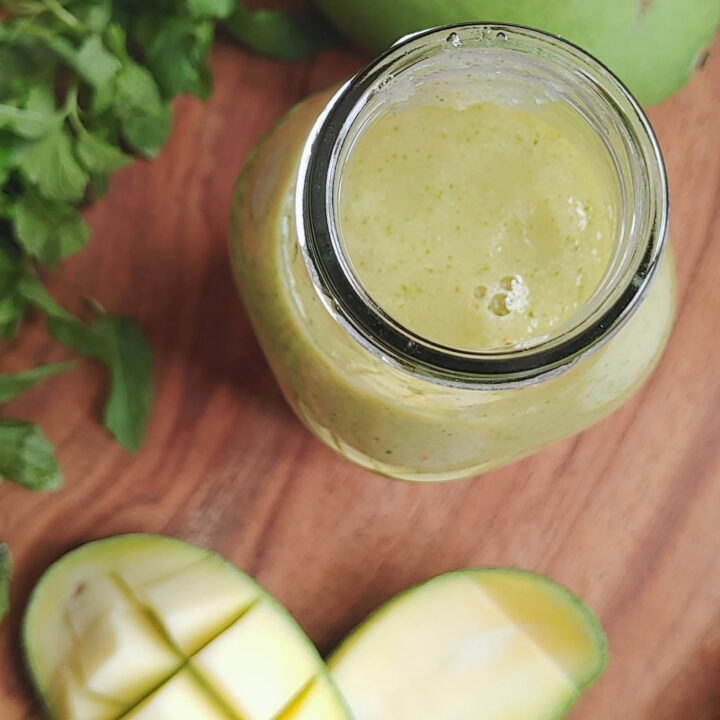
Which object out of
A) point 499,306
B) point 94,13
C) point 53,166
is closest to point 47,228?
point 53,166

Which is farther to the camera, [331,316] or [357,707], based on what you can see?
[357,707]

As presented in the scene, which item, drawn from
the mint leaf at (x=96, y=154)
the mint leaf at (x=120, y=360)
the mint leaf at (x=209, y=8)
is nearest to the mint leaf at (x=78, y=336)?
the mint leaf at (x=120, y=360)

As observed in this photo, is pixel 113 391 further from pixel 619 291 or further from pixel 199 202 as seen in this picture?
pixel 619 291

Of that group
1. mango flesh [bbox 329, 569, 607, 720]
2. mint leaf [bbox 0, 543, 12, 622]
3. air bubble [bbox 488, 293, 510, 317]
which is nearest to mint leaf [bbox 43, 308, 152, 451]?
mint leaf [bbox 0, 543, 12, 622]

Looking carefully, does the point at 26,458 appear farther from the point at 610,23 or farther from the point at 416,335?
the point at 610,23

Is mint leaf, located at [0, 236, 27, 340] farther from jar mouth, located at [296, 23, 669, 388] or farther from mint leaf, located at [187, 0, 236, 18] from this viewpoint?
jar mouth, located at [296, 23, 669, 388]

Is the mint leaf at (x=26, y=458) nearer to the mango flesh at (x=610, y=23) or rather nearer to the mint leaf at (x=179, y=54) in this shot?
the mint leaf at (x=179, y=54)

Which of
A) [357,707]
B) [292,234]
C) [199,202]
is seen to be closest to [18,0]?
[199,202]
